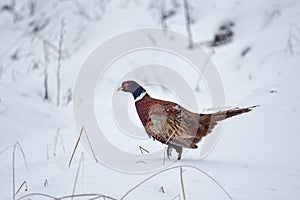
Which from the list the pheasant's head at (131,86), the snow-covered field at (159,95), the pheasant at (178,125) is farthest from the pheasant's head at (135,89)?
the snow-covered field at (159,95)

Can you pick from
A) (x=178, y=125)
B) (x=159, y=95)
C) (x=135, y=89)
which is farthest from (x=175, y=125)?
(x=159, y=95)

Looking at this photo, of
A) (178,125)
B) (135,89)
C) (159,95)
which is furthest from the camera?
(159,95)

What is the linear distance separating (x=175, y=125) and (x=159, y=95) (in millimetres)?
1828

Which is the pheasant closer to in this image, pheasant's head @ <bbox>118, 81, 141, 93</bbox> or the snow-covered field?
the snow-covered field

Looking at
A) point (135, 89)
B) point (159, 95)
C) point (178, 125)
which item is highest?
point (159, 95)

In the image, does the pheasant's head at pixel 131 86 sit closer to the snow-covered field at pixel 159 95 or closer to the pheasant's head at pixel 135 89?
the pheasant's head at pixel 135 89

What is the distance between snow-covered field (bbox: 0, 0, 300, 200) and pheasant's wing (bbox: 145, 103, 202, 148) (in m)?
0.10

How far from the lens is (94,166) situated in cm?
138

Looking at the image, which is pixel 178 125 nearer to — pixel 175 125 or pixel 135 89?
pixel 175 125

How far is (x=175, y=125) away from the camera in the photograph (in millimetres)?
1505

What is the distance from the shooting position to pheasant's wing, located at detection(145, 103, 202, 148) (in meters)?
1.50

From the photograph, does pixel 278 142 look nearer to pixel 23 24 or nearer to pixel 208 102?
pixel 208 102

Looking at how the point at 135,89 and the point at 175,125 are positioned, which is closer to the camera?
the point at 175,125

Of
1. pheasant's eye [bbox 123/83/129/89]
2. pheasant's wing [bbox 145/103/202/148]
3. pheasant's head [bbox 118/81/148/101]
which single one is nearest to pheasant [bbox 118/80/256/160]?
pheasant's wing [bbox 145/103/202/148]
